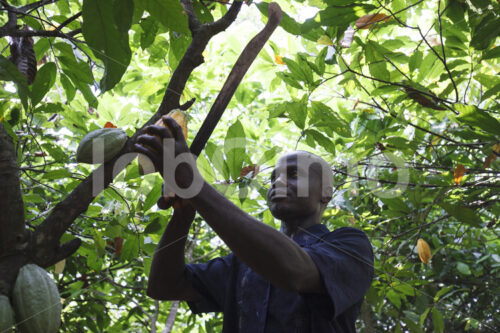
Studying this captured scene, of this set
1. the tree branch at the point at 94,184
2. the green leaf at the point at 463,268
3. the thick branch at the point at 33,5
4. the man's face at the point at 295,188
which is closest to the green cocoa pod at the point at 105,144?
the tree branch at the point at 94,184

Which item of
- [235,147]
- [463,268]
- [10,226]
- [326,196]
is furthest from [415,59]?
[463,268]

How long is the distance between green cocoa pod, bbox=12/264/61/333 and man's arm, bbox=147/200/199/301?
1.39ft

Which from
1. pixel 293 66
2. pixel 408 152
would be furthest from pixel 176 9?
pixel 408 152

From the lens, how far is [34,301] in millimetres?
753

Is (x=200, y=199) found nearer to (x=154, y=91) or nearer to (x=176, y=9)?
(x=176, y=9)

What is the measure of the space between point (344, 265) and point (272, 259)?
11.5 inches

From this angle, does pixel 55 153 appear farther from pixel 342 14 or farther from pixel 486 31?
pixel 486 31

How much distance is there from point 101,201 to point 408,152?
1.49 metres

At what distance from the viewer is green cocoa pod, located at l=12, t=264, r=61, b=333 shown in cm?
73

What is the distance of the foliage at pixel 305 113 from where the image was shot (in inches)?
56.1

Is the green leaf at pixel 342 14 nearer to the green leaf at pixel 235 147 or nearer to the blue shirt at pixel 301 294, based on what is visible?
the green leaf at pixel 235 147

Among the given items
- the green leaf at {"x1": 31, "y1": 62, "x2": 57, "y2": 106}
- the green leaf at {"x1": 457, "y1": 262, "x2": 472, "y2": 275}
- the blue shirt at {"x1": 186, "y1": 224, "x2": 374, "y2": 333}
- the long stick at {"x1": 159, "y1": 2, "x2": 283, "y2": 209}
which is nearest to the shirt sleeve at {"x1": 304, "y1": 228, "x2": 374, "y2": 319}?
the blue shirt at {"x1": 186, "y1": 224, "x2": 374, "y2": 333}

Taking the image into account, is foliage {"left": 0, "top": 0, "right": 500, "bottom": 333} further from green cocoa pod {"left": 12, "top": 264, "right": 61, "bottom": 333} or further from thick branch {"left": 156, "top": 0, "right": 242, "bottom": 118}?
green cocoa pod {"left": 12, "top": 264, "right": 61, "bottom": 333}

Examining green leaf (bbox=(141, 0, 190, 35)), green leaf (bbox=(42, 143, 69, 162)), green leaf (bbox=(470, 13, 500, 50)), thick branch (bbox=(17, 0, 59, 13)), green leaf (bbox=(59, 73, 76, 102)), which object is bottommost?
green leaf (bbox=(141, 0, 190, 35))
